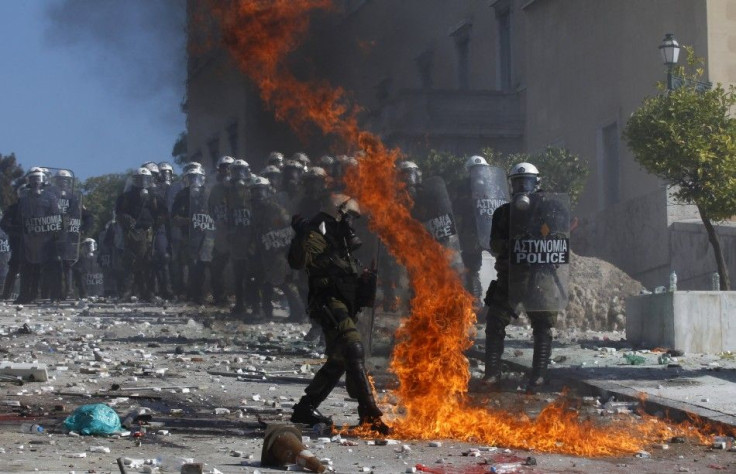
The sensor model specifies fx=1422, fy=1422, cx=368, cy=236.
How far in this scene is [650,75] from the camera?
2614 cm

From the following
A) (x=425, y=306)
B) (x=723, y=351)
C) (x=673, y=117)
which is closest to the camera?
(x=425, y=306)

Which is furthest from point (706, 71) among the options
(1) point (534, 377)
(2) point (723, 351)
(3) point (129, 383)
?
(3) point (129, 383)

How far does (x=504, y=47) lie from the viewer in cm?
3350

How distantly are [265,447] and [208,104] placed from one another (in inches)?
522

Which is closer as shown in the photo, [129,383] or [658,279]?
[129,383]

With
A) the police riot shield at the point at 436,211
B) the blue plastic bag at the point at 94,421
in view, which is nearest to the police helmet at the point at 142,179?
the police riot shield at the point at 436,211

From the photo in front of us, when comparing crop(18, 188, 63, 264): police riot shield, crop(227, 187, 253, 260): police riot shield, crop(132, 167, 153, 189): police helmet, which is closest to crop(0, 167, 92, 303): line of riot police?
crop(18, 188, 63, 264): police riot shield

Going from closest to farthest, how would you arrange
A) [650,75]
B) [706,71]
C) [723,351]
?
[723,351]
[706,71]
[650,75]

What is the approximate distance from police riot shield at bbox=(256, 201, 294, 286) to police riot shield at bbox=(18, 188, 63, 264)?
17.2 feet

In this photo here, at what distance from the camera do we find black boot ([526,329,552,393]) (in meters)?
12.1

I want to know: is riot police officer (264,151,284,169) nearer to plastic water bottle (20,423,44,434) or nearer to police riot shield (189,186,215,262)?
police riot shield (189,186,215,262)

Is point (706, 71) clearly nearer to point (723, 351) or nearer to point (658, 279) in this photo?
point (658, 279)

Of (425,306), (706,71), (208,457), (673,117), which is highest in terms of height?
(706,71)

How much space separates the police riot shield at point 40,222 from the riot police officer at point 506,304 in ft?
38.6
